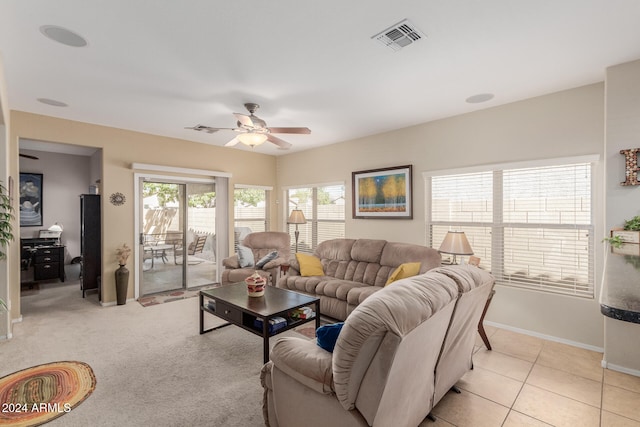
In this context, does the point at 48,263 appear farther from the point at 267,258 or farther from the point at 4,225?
the point at 267,258

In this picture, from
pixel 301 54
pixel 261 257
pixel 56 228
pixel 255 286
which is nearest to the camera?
pixel 301 54

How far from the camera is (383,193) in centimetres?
487

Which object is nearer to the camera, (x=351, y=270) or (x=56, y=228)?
(x=351, y=270)

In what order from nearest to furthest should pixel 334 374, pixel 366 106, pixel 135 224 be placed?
pixel 334 374 → pixel 366 106 → pixel 135 224

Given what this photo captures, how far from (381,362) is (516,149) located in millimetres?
3395

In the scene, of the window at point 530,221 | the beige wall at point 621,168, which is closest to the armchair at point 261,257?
the window at point 530,221

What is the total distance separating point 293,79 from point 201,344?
2.90 m

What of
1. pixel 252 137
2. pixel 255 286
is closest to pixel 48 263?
pixel 255 286

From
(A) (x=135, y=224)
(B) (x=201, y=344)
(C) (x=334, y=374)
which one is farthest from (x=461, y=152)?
(A) (x=135, y=224)

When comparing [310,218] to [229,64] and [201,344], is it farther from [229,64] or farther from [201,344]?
[229,64]

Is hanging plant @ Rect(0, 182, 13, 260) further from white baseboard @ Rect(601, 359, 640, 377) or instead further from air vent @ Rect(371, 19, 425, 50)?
white baseboard @ Rect(601, 359, 640, 377)

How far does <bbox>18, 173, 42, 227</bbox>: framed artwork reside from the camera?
19.4ft

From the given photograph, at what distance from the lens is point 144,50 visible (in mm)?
2443

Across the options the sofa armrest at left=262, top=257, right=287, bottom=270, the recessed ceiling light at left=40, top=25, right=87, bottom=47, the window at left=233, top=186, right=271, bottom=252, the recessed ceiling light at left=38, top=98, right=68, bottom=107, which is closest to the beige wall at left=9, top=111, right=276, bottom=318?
the recessed ceiling light at left=38, top=98, right=68, bottom=107
